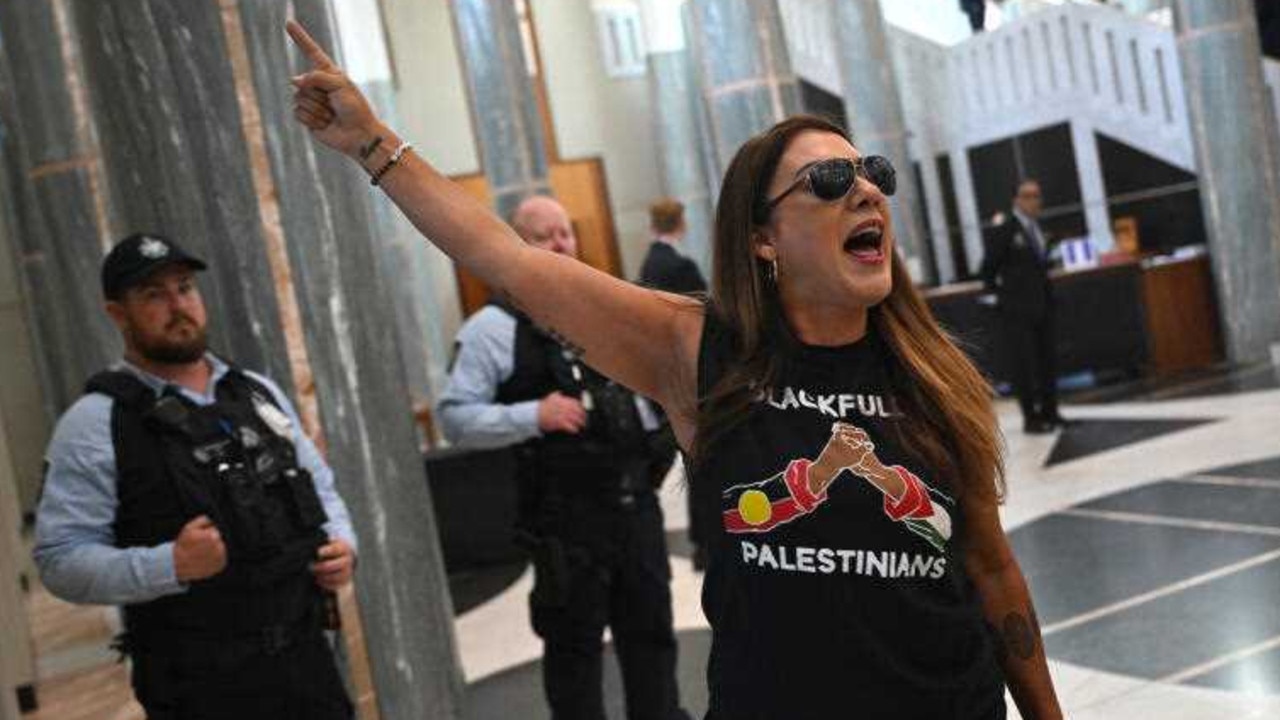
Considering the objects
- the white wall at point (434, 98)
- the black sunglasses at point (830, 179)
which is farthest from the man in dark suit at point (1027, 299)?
the white wall at point (434, 98)

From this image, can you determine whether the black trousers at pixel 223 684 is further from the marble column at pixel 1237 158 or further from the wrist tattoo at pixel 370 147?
the marble column at pixel 1237 158

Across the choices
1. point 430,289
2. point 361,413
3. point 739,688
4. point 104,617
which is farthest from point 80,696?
point 430,289

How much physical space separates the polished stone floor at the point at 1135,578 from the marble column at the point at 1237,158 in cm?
249

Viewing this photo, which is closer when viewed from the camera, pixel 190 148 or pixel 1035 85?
pixel 190 148

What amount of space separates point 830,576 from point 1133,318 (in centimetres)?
1130

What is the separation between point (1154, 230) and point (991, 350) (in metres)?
3.95

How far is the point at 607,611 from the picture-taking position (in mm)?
3936

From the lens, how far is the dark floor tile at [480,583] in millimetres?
7551

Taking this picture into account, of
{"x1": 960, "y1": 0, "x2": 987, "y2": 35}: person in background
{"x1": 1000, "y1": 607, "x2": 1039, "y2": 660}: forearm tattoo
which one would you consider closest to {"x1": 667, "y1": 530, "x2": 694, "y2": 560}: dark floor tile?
{"x1": 1000, "y1": 607, "x2": 1039, "y2": 660}: forearm tattoo

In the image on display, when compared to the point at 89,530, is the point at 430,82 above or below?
above

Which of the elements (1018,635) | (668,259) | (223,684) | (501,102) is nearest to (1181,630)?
(668,259)

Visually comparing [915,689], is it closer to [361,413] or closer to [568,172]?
[361,413]

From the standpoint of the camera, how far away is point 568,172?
19797 millimetres

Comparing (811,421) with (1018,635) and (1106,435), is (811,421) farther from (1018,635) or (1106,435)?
(1106,435)
